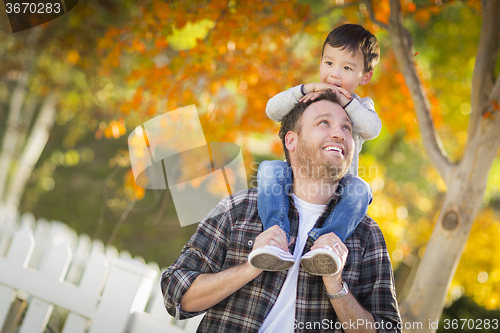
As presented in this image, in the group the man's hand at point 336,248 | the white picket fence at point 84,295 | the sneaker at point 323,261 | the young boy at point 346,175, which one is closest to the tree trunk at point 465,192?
the young boy at point 346,175

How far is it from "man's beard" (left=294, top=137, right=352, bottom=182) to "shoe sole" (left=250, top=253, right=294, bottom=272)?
0.51 meters

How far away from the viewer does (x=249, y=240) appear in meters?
1.75

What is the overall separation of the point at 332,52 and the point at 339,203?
899mm

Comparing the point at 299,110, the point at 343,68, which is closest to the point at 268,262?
the point at 299,110

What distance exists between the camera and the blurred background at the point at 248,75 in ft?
11.5

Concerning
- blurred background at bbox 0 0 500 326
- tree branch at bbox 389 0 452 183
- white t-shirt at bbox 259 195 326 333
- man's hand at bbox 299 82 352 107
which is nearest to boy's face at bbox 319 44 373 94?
man's hand at bbox 299 82 352 107

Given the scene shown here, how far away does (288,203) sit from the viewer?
72.6 inches

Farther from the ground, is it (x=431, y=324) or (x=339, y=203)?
(x=339, y=203)

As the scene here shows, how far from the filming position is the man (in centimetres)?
160

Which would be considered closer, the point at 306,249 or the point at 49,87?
the point at 306,249

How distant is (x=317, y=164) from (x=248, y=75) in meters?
2.40

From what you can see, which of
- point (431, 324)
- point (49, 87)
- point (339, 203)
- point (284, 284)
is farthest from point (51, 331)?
point (49, 87)

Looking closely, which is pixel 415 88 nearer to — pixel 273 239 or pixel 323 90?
pixel 323 90

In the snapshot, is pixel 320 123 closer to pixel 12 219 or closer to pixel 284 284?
pixel 284 284
